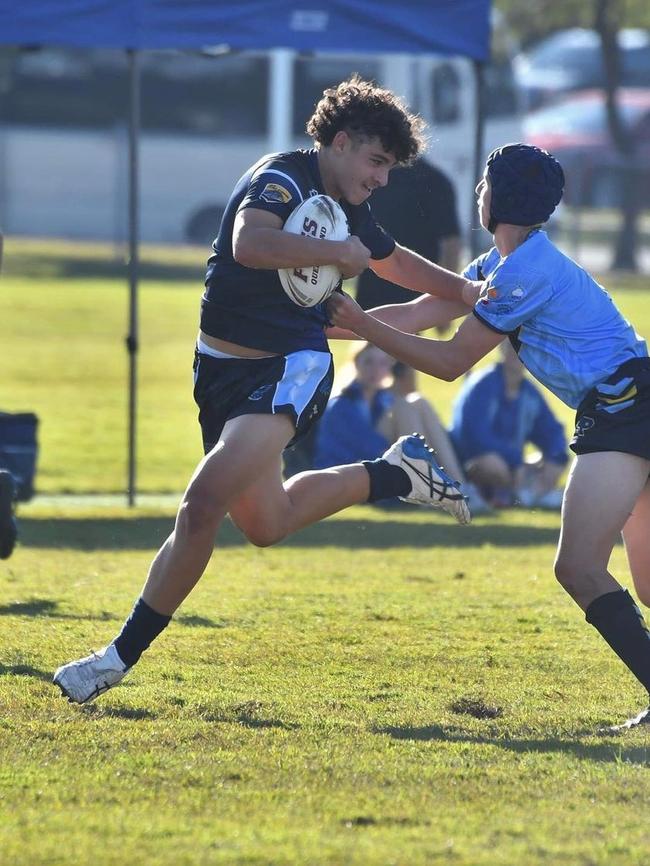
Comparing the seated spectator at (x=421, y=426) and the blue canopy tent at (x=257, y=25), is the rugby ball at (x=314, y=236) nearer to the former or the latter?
the blue canopy tent at (x=257, y=25)

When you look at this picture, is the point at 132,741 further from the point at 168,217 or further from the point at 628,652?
the point at 168,217

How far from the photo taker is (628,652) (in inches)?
195

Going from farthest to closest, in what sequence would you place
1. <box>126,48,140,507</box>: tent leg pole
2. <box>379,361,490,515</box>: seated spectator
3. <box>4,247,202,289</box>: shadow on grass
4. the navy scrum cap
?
<box>4,247,202,289</box>: shadow on grass
<box>379,361,490,515</box>: seated spectator
<box>126,48,140,507</box>: tent leg pole
the navy scrum cap

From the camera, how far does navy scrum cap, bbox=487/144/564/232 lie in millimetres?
4953

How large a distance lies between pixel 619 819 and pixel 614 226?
29100 millimetres

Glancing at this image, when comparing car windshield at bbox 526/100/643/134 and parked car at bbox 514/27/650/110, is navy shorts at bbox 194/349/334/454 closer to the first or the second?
car windshield at bbox 526/100/643/134

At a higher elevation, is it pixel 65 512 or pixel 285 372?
pixel 285 372

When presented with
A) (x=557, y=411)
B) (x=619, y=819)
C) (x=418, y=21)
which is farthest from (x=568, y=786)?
(x=557, y=411)

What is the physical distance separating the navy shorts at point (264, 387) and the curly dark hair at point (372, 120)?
0.72 metres

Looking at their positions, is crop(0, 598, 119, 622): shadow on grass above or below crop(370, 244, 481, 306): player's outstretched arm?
below

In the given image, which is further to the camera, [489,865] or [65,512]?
[65,512]

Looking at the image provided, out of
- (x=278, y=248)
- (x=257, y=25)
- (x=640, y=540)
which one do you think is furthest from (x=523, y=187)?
(x=257, y=25)

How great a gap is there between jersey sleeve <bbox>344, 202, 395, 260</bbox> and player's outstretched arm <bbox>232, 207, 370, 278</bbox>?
515mm

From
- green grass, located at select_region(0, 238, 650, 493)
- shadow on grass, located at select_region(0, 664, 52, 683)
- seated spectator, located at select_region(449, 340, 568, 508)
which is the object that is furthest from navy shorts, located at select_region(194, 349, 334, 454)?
green grass, located at select_region(0, 238, 650, 493)
